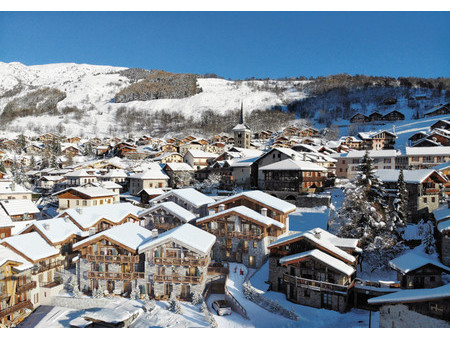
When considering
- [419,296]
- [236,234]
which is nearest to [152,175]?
[236,234]

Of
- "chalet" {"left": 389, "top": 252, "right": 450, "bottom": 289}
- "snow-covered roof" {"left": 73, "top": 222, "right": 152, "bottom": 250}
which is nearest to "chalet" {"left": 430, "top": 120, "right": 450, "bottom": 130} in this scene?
"chalet" {"left": 389, "top": 252, "right": 450, "bottom": 289}

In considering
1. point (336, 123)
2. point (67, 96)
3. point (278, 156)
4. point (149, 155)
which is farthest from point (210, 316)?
point (67, 96)

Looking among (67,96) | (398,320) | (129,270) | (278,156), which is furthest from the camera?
(67,96)

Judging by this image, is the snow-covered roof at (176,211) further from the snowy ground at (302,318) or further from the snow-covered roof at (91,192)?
the snow-covered roof at (91,192)

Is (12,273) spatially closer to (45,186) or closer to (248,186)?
(248,186)

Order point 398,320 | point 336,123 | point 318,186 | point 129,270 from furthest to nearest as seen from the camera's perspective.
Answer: point 336,123 → point 318,186 → point 129,270 → point 398,320

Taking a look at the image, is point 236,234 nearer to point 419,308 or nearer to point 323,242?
point 323,242

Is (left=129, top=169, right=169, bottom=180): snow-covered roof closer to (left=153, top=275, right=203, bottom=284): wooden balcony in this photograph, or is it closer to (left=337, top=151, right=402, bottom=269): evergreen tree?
(left=153, top=275, right=203, bottom=284): wooden balcony
